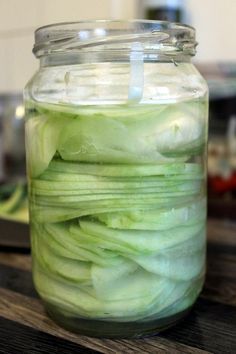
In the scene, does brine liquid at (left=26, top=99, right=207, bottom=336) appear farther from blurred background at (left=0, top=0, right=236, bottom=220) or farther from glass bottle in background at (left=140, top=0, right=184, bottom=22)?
glass bottle in background at (left=140, top=0, right=184, bottom=22)

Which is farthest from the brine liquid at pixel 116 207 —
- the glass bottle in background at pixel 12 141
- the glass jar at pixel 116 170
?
the glass bottle in background at pixel 12 141

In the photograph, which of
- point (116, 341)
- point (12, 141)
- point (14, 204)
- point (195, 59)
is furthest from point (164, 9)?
point (116, 341)

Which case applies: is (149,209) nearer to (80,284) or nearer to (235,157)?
(80,284)

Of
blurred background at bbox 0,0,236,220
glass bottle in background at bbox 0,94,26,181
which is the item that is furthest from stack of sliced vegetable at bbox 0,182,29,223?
glass bottle in background at bbox 0,94,26,181

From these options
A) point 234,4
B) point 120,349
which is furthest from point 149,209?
point 234,4

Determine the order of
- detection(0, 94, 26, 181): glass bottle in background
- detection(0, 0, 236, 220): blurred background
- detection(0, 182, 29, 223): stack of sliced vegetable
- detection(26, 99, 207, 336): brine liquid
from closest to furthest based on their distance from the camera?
detection(26, 99, 207, 336): brine liquid
detection(0, 182, 29, 223): stack of sliced vegetable
detection(0, 0, 236, 220): blurred background
detection(0, 94, 26, 181): glass bottle in background

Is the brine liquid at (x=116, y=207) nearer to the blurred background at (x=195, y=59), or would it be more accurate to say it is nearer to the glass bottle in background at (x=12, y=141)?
the blurred background at (x=195, y=59)

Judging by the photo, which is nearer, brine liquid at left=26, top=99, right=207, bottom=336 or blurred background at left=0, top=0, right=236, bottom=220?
brine liquid at left=26, top=99, right=207, bottom=336
